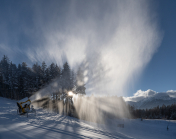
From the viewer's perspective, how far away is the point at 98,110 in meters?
40.2

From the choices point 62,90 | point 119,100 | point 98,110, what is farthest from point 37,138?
point 119,100

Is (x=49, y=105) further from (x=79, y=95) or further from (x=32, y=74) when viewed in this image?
(x=32, y=74)

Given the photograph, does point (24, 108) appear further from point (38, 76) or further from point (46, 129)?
point (38, 76)

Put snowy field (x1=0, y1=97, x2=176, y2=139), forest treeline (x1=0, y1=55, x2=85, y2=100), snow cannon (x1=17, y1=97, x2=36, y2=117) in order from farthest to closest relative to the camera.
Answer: forest treeline (x1=0, y1=55, x2=85, y2=100) < snow cannon (x1=17, y1=97, x2=36, y2=117) < snowy field (x1=0, y1=97, x2=176, y2=139)

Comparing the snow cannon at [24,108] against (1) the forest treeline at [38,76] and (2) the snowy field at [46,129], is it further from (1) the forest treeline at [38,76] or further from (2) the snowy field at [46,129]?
(1) the forest treeline at [38,76]

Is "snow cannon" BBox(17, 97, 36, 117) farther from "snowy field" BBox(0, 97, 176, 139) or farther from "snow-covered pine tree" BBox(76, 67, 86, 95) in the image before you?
"snow-covered pine tree" BBox(76, 67, 86, 95)

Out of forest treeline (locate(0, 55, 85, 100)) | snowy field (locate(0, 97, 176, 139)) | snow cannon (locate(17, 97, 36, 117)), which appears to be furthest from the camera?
forest treeline (locate(0, 55, 85, 100))

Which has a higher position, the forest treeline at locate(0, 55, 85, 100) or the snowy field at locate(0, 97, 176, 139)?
the forest treeline at locate(0, 55, 85, 100)

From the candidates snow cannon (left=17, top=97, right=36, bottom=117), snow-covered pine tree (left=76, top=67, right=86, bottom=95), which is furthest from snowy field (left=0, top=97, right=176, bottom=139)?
snow-covered pine tree (left=76, top=67, right=86, bottom=95)

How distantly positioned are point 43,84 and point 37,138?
32.4m

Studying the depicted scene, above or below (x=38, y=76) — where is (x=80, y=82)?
below

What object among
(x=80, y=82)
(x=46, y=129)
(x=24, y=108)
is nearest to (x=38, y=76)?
(x=80, y=82)

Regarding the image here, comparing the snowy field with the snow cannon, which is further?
the snow cannon

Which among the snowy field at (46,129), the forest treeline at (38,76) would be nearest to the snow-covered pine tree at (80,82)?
the forest treeline at (38,76)
